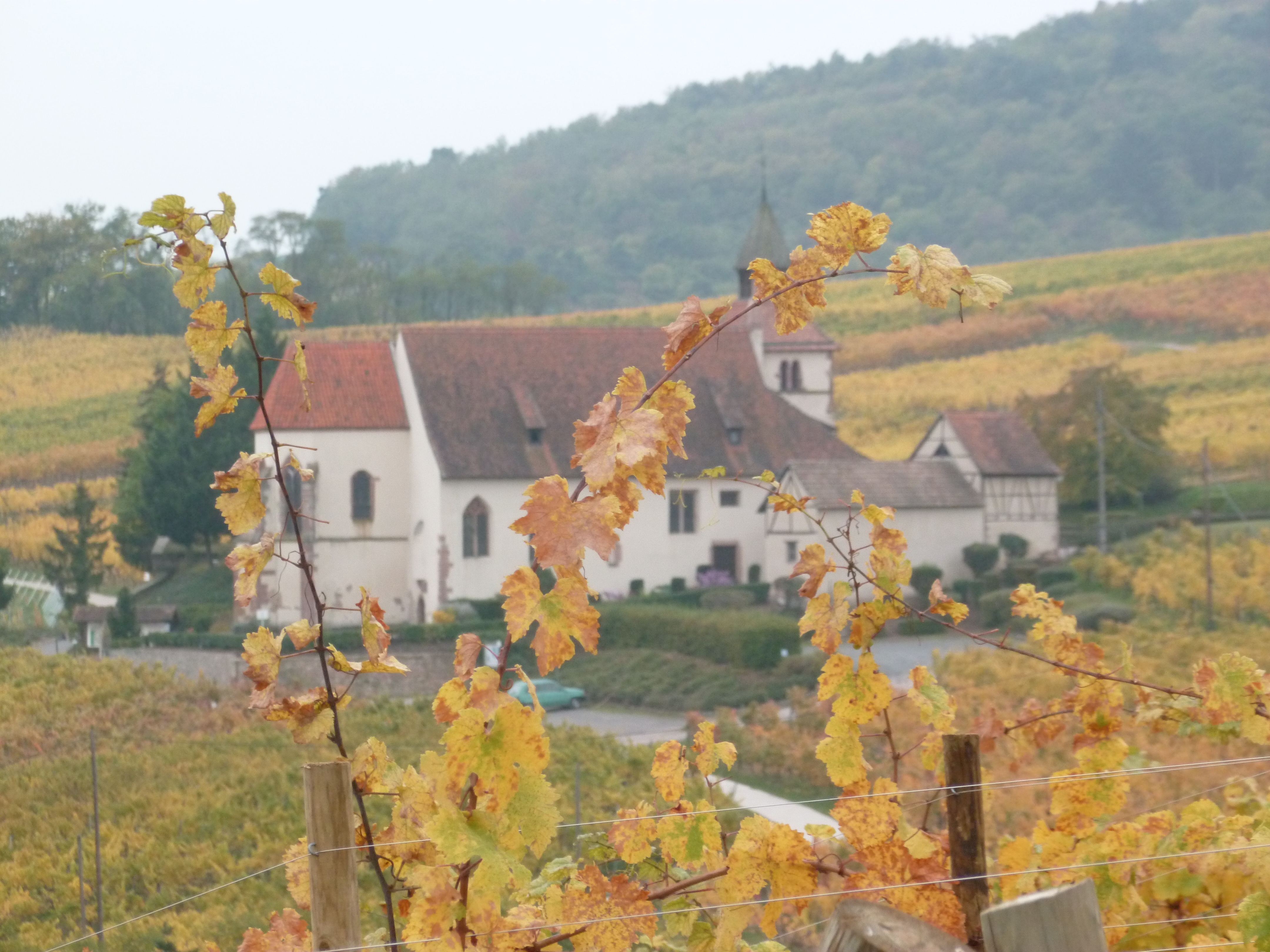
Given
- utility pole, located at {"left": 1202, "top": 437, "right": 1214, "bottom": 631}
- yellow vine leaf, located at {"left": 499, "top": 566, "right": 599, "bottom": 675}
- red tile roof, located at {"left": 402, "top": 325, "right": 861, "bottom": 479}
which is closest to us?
yellow vine leaf, located at {"left": 499, "top": 566, "right": 599, "bottom": 675}

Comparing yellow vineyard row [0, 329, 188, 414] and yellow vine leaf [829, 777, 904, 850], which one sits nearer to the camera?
yellow vine leaf [829, 777, 904, 850]

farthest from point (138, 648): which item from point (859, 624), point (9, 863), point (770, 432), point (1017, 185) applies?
point (1017, 185)

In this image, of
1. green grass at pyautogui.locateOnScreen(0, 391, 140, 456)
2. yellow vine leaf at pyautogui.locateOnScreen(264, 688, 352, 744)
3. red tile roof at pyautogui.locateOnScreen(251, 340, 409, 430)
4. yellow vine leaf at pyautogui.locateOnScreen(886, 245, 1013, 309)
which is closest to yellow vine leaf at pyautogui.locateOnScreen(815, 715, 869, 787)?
yellow vine leaf at pyautogui.locateOnScreen(886, 245, 1013, 309)

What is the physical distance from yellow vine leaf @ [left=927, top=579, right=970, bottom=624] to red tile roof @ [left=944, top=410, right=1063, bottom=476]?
3367cm

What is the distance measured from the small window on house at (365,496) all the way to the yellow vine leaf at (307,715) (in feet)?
108

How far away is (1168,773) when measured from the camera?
43.4 feet

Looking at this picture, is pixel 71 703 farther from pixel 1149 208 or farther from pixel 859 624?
pixel 1149 208

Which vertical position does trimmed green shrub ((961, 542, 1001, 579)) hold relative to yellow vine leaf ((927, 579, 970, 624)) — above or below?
below

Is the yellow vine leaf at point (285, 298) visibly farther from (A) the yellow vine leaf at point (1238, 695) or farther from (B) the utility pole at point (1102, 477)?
(B) the utility pole at point (1102, 477)

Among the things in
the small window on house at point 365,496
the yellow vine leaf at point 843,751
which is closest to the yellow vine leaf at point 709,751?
the yellow vine leaf at point 843,751

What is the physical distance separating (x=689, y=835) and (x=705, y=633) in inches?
1001

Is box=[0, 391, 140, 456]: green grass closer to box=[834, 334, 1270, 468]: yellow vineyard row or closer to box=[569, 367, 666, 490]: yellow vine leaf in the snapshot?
box=[569, 367, 666, 490]: yellow vine leaf

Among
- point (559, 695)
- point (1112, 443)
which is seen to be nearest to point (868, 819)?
point (559, 695)

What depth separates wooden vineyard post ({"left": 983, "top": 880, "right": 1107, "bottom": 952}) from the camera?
2.10 meters
